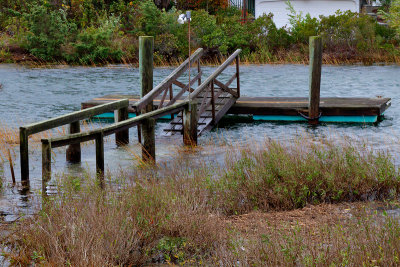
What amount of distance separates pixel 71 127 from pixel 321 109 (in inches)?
277

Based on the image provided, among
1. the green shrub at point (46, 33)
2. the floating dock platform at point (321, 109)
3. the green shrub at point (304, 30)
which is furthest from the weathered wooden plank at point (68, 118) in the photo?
the green shrub at point (304, 30)

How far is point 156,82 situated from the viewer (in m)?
23.3

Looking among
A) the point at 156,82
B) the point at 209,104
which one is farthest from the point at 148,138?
the point at 156,82

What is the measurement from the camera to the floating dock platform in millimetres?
14966

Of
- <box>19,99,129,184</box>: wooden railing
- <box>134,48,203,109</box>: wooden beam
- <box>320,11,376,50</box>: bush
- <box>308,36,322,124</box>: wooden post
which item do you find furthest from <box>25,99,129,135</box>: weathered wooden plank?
<box>320,11,376,50</box>: bush

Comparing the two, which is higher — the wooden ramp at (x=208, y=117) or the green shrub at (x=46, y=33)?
the green shrub at (x=46, y=33)

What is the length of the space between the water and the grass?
1.68 metres

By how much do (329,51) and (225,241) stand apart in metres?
26.0

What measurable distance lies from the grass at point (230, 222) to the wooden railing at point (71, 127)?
1.46m

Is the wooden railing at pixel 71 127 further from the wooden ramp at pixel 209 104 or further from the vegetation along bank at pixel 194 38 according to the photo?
the vegetation along bank at pixel 194 38

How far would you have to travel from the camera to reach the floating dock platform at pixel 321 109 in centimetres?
1497

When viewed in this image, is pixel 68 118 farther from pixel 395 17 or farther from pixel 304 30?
pixel 395 17

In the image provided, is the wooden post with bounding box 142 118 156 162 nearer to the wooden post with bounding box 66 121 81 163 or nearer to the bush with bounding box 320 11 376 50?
the wooden post with bounding box 66 121 81 163

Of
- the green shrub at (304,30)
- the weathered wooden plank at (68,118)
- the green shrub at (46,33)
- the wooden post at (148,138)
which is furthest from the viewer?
the green shrub at (304,30)
